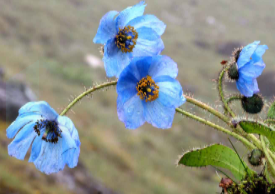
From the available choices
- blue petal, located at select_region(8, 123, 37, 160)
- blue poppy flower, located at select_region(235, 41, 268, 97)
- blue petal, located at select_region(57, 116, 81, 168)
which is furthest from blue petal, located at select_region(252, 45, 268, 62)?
blue petal, located at select_region(8, 123, 37, 160)

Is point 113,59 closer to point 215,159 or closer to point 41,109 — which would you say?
point 41,109

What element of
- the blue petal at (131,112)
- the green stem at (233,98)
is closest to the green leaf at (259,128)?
the green stem at (233,98)

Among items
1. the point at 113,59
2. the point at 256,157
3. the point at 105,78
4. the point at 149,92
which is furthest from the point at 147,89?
the point at 105,78

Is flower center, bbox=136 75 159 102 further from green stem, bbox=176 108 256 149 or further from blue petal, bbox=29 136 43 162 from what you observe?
blue petal, bbox=29 136 43 162

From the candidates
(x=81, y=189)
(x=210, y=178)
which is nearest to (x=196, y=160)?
(x=81, y=189)

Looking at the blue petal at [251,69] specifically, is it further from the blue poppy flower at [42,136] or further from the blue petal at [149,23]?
A: the blue poppy flower at [42,136]

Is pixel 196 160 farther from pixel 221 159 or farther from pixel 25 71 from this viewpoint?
pixel 25 71
